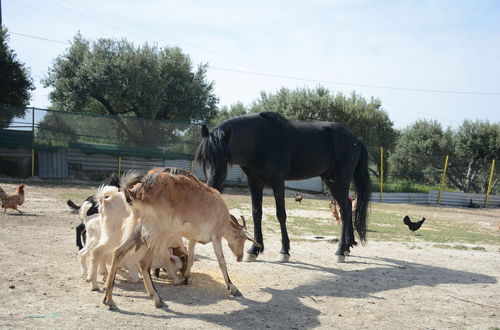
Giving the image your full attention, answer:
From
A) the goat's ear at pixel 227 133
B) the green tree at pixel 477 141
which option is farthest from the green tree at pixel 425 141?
the goat's ear at pixel 227 133

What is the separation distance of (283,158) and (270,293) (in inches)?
113

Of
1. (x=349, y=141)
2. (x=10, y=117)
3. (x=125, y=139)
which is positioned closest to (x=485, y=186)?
(x=125, y=139)

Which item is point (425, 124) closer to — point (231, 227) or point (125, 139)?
point (125, 139)

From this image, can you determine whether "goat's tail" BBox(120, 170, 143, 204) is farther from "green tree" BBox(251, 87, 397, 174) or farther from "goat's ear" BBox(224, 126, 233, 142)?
"green tree" BBox(251, 87, 397, 174)

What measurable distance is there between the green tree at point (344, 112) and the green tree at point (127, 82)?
Answer: 24.8ft

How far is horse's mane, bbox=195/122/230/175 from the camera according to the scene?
289 inches

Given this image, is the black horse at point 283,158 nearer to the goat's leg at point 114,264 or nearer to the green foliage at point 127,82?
the goat's leg at point 114,264

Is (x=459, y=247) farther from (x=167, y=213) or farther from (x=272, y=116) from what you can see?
(x=167, y=213)

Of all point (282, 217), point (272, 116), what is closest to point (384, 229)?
point (282, 217)

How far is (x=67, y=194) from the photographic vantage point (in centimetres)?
1792

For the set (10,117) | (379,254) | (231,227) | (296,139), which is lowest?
(379,254)

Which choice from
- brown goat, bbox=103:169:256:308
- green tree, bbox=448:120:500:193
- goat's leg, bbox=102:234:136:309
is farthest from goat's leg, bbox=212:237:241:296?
green tree, bbox=448:120:500:193

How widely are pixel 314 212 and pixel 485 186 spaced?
61.1ft

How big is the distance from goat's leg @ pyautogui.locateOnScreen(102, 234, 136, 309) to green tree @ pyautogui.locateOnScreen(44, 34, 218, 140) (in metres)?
28.6
